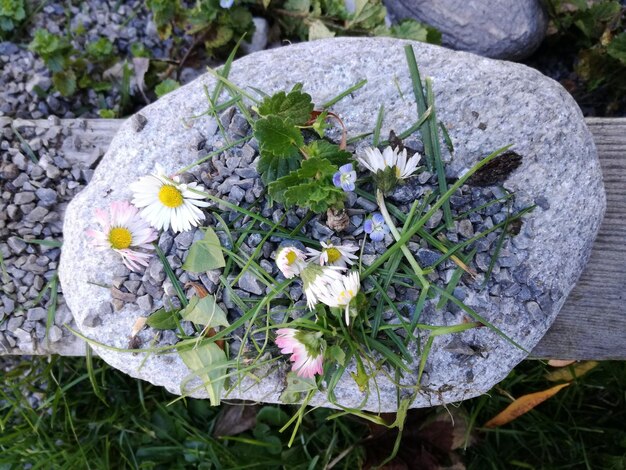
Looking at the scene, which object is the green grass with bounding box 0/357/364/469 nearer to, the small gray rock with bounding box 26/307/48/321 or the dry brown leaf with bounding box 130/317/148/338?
the small gray rock with bounding box 26/307/48/321

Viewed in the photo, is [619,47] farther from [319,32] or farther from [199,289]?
[199,289]

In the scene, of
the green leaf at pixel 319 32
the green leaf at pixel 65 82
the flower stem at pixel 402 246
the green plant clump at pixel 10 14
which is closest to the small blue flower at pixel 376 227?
the flower stem at pixel 402 246

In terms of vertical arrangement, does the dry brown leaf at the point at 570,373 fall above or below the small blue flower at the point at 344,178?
below

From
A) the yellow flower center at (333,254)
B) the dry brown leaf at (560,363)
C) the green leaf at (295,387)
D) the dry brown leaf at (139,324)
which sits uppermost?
the yellow flower center at (333,254)

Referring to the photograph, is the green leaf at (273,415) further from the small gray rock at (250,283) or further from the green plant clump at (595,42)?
the green plant clump at (595,42)

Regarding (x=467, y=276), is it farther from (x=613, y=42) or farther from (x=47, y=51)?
(x=47, y=51)
